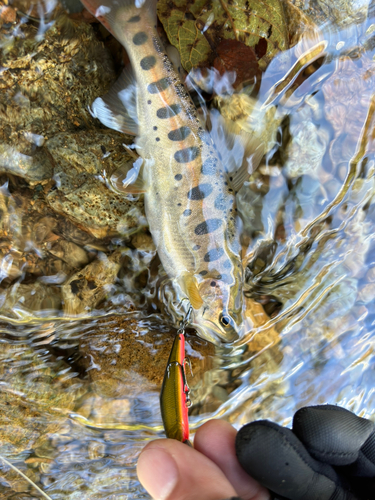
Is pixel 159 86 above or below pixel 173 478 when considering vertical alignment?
above

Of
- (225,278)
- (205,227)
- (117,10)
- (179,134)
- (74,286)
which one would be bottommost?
(225,278)

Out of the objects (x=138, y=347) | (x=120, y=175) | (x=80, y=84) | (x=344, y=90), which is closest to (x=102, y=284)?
(x=138, y=347)

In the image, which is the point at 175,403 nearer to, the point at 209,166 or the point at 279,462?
the point at 279,462

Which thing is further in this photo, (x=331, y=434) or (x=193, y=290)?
(x=193, y=290)

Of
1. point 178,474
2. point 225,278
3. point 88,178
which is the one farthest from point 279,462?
point 88,178

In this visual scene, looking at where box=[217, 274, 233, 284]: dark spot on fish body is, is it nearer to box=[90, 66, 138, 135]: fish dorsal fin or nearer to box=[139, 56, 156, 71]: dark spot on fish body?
box=[90, 66, 138, 135]: fish dorsal fin

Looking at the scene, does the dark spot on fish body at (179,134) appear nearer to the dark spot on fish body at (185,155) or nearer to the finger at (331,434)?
the dark spot on fish body at (185,155)

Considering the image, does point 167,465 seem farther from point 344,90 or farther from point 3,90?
point 344,90
